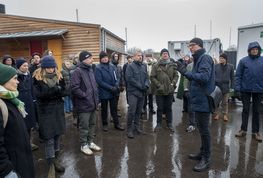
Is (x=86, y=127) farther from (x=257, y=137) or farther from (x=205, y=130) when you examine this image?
(x=257, y=137)

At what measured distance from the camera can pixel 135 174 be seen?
13.7 ft

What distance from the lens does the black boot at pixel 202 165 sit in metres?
4.23

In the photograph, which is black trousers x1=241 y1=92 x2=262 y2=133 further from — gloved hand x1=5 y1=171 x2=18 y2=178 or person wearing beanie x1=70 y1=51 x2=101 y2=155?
gloved hand x1=5 y1=171 x2=18 y2=178

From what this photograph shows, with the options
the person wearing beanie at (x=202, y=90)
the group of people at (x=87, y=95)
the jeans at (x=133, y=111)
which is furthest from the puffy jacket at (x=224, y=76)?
the person wearing beanie at (x=202, y=90)

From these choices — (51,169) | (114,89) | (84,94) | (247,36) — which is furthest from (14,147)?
(247,36)

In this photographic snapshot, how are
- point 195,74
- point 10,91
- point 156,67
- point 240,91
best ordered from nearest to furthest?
point 10,91 → point 195,74 → point 240,91 → point 156,67

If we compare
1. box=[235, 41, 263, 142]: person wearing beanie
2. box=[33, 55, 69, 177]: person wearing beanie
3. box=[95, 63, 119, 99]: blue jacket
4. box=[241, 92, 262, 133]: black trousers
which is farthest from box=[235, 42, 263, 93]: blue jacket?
box=[33, 55, 69, 177]: person wearing beanie

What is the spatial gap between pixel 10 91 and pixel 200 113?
306 cm

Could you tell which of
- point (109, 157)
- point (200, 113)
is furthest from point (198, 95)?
point (109, 157)

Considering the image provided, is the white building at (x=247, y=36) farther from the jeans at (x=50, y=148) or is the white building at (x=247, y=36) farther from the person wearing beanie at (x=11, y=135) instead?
the person wearing beanie at (x=11, y=135)

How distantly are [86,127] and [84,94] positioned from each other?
2.22 ft

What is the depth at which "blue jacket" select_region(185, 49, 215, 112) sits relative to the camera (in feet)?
13.5

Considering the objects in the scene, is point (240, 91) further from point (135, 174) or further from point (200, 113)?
point (135, 174)

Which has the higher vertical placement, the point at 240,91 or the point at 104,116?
the point at 240,91
